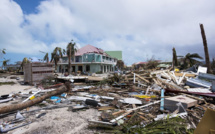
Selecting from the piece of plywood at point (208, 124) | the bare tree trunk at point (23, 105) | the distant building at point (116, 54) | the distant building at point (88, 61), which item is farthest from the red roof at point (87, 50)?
the piece of plywood at point (208, 124)

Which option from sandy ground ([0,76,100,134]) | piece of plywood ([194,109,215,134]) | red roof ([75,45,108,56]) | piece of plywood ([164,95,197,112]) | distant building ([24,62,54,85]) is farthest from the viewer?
red roof ([75,45,108,56])

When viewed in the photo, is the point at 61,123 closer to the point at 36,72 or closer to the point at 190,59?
the point at 36,72

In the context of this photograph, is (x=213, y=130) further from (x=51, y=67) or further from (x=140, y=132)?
(x=51, y=67)

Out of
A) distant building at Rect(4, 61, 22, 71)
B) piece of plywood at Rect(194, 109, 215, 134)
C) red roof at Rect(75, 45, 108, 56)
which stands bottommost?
piece of plywood at Rect(194, 109, 215, 134)

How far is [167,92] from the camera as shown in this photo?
23.7 feet

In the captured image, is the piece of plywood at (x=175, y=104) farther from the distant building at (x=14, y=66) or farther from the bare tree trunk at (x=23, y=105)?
the distant building at (x=14, y=66)

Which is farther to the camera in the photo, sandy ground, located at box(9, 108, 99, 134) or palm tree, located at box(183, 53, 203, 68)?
palm tree, located at box(183, 53, 203, 68)

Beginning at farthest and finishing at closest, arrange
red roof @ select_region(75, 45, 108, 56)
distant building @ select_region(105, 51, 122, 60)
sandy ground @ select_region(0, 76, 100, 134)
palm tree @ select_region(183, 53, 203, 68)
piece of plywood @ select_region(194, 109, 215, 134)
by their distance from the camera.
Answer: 1. distant building @ select_region(105, 51, 122, 60)
2. red roof @ select_region(75, 45, 108, 56)
3. palm tree @ select_region(183, 53, 203, 68)
4. sandy ground @ select_region(0, 76, 100, 134)
5. piece of plywood @ select_region(194, 109, 215, 134)

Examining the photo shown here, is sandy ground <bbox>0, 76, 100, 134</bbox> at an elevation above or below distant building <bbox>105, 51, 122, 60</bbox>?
below

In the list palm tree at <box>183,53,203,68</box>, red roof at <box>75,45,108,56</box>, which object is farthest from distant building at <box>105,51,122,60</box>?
palm tree at <box>183,53,203,68</box>

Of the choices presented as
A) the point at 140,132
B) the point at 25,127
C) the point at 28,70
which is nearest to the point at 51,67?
the point at 28,70

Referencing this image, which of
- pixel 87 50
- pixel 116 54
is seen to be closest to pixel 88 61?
pixel 87 50

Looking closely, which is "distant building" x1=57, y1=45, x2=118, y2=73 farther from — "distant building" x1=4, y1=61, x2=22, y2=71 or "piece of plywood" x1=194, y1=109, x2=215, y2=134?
"piece of plywood" x1=194, y1=109, x2=215, y2=134

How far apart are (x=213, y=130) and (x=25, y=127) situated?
15.5 feet
